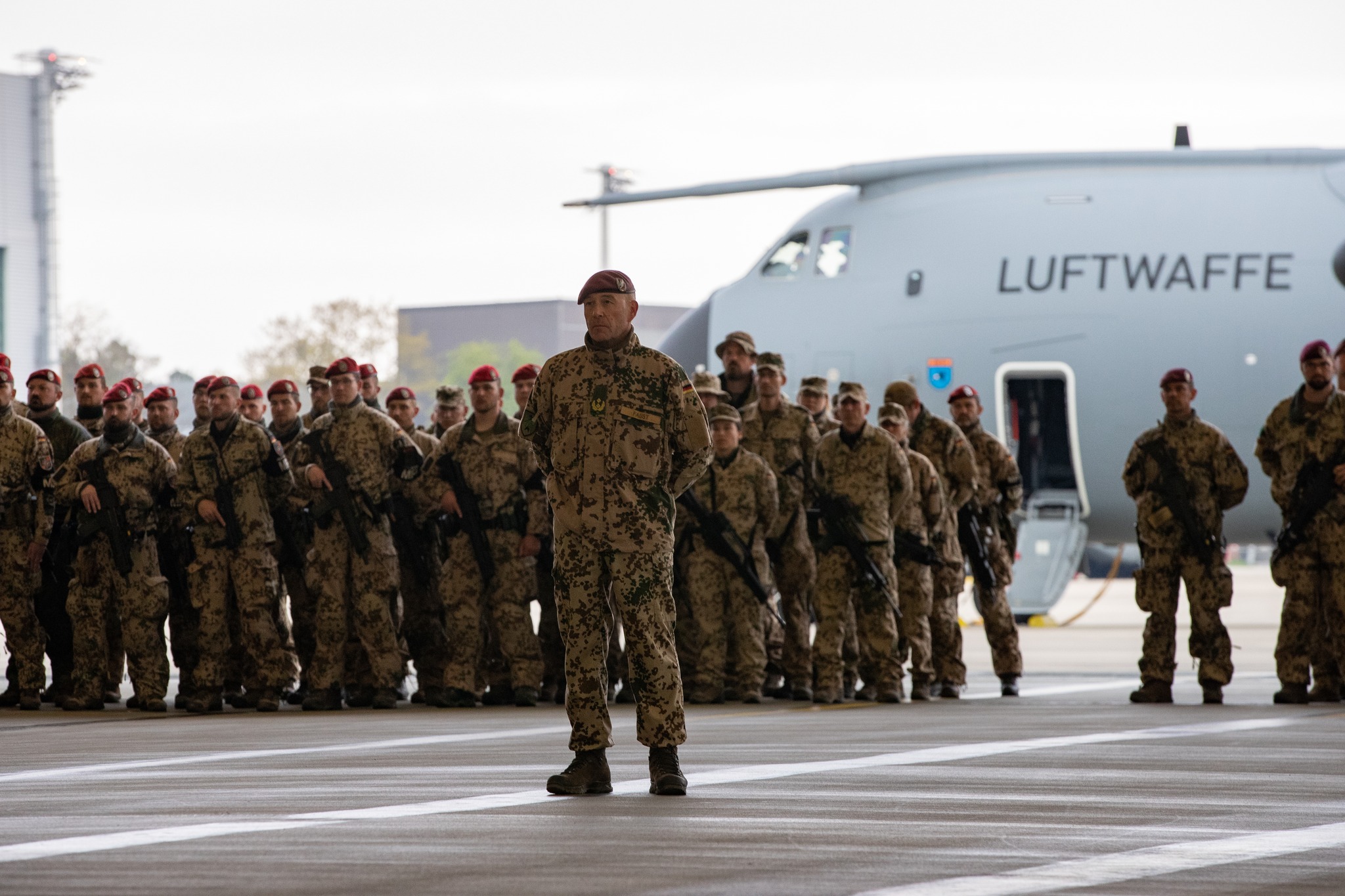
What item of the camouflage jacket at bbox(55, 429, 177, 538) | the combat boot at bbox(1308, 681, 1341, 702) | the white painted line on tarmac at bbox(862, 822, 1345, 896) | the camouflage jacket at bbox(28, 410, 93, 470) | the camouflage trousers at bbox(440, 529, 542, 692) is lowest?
the combat boot at bbox(1308, 681, 1341, 702)

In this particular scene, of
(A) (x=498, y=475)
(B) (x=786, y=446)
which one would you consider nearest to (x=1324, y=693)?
(B) (x=786, y=446)

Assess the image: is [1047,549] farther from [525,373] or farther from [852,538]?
[525,373]

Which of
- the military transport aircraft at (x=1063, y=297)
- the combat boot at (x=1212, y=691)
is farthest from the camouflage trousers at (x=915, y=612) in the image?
the military transport aircraft at (x=1063, y=297)

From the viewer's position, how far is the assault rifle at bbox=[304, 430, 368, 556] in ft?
35.4

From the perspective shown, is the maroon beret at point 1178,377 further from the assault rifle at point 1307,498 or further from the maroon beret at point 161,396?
the maroon beret at point 161,396

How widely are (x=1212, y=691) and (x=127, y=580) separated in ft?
20.0

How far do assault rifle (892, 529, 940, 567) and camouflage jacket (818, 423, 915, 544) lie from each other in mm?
288

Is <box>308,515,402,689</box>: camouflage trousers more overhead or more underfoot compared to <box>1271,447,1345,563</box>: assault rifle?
more underfoot

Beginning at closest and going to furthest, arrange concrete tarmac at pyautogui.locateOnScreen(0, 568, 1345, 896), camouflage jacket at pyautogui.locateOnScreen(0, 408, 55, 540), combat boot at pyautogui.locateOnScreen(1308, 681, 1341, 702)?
concrete tarmac at pyautogui.locateOnScreen(0, 568, 1345, 896) < combat boot at pyautogui.locateOnScreen(1308, 681, 1341, 702) < camouflage jacket at pyautogui.locateOnScreen(0, 408, 55, 540)

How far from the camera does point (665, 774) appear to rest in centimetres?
632

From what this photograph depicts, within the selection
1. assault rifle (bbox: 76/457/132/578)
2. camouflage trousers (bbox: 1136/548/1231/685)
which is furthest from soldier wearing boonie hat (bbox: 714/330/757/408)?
assault rifle (bbox: 76/457/132/578)

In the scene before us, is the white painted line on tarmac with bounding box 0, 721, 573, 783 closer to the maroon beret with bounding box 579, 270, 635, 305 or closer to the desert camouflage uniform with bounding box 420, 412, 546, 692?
the desert camouflage uniform with bounding box 420, 412, 546, 692

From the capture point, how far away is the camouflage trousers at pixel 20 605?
1102 cm

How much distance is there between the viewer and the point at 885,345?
17.2 meters
